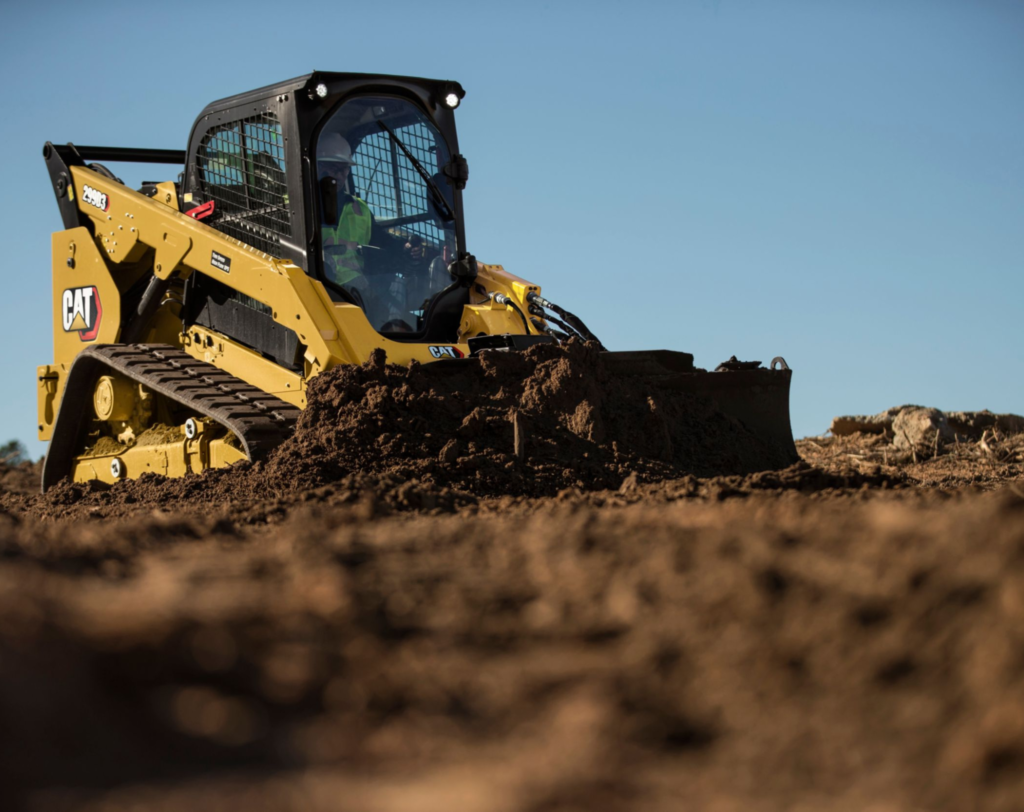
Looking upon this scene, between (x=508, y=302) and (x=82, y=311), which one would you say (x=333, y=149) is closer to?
(x=508, y=302)

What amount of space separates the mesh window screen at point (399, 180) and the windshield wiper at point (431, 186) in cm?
3

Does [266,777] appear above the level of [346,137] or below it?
below

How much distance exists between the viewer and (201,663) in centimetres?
175

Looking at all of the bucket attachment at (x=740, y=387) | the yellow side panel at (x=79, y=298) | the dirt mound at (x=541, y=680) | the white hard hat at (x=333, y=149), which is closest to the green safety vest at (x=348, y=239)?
the white hard hat at (x=333, y=149)

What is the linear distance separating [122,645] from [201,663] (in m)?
0.15

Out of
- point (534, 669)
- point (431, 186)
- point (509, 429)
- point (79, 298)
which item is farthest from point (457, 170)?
point (534, 669)

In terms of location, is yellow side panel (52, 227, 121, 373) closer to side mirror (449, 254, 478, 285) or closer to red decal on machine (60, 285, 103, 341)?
red decal on machine (60, 285, 103, 341)

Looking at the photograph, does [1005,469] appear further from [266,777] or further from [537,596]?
[266,777]

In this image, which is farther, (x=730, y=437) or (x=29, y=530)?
(x=730, y=437)

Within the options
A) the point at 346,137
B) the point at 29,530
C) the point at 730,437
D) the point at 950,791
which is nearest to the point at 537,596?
the point at 950,791

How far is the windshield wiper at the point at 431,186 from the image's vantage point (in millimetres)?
7109

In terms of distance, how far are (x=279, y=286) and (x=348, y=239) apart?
72 centimetres

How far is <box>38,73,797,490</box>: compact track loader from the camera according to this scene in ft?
Result: 20.9

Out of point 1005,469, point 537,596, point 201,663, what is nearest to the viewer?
point 201,663
